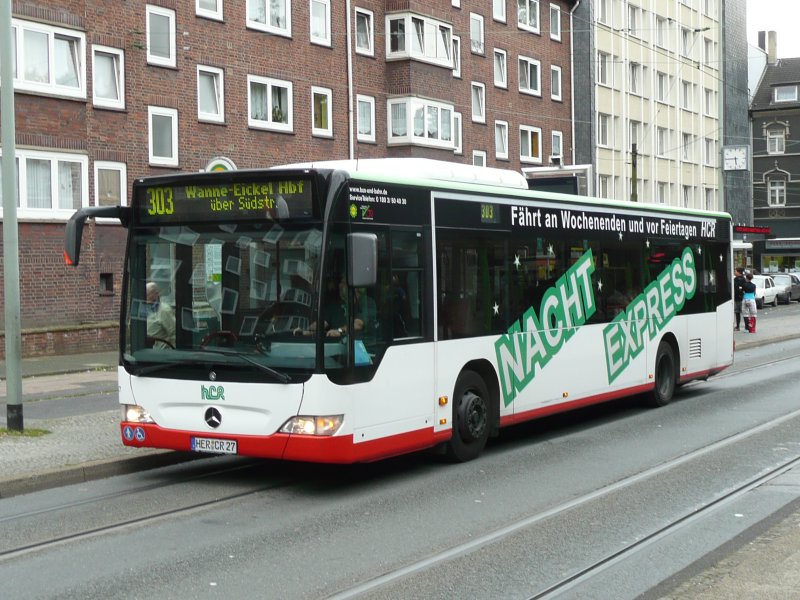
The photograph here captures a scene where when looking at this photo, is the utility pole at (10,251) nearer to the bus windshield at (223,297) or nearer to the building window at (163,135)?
the bus windshield at (223,297)

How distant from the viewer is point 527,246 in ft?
40.2

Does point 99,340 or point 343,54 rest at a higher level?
point 343,54

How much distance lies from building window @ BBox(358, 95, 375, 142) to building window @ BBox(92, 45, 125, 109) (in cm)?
1051

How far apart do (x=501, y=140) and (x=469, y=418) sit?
38066mm

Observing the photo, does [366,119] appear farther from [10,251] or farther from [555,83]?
[10,251]

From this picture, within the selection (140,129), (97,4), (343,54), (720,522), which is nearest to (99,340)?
(140,129)

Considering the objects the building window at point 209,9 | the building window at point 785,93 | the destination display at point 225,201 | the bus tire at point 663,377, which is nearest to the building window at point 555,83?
the building window at point 209,9

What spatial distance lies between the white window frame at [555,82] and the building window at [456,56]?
9167 millimetres

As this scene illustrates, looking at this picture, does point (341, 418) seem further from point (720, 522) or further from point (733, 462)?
point (733, 462)

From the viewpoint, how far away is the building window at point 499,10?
47.6 m

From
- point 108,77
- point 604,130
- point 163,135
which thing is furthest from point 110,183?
point 604,130

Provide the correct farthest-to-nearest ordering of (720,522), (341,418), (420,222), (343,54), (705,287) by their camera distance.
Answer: (343,54) < (705,287) < (420,222) < (341,418) < (720,522)

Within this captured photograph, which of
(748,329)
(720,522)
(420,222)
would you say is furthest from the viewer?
(748,329)

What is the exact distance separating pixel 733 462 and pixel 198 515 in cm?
517
